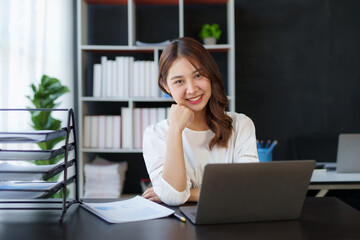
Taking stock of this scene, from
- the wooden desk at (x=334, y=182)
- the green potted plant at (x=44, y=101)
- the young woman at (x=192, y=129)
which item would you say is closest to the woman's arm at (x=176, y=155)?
the young woman at (x=192, y=129)

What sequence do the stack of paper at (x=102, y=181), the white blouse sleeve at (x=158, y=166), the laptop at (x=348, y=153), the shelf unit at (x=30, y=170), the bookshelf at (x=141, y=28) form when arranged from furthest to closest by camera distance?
the bookshelf at (x=141, y=28) → the stack of paper at (x=102, y=181) → the laptop at (x=348, y=153) → the white blouse sleeve at (x=158, y=166) → the shelf unit at (x=30, y=170)

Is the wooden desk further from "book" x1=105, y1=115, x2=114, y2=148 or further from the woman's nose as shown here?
"book" x1=105, y1=115, x2=114, y2=148

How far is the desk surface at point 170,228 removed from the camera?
90 cm

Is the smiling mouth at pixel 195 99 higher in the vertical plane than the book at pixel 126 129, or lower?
higher

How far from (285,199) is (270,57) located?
2.69 metres

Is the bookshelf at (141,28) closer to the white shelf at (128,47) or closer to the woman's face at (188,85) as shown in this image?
the white shelf at (128,47)

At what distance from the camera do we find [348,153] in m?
2.40

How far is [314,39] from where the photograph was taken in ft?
11.6

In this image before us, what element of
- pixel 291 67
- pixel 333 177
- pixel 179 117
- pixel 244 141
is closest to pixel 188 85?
pixel 179 117

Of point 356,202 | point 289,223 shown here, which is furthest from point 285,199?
point 356,202

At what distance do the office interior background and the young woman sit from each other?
193 cm

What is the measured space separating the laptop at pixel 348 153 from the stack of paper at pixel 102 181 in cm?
166

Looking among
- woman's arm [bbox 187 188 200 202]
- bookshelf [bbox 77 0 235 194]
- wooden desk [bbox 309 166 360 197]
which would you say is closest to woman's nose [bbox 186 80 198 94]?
woman's arm [bbox 187 188 200 202]

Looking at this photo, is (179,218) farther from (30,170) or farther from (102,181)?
(102,181)
